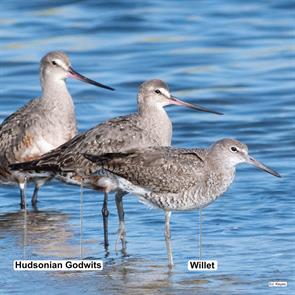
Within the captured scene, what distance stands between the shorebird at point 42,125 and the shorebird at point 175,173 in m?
2.04

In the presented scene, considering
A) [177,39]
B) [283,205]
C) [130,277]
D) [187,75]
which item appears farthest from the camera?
[177,39]

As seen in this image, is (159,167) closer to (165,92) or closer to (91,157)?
(91,157)

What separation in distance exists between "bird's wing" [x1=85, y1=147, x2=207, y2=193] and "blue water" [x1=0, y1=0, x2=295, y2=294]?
2.16 ft

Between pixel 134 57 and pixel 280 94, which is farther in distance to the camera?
pixel 134 57

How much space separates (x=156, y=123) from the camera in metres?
11.7

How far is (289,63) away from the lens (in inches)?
792

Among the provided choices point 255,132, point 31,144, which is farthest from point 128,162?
point 255,132

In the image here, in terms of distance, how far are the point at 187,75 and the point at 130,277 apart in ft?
33.4

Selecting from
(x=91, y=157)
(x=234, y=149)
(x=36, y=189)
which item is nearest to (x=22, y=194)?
(x=36, y=189)

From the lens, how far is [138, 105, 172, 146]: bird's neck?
11648 millimetres

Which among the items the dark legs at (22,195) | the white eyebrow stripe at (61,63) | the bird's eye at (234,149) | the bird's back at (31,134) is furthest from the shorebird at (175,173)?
the white eyebrow stripe at (61,63)

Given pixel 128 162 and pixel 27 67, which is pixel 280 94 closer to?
pixel 27 67

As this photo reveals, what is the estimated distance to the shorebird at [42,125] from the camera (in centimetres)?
1262

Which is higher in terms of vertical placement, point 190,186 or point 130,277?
point 190,186
